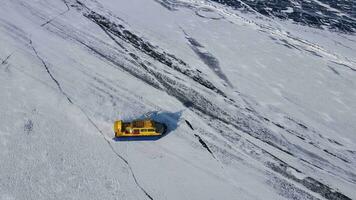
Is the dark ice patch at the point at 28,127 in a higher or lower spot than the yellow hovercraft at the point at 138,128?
lower

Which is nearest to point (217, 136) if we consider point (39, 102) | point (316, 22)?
point (39, 102)

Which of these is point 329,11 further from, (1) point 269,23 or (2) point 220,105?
(2) point 220,105

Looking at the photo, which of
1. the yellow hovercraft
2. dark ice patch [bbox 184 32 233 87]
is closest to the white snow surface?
dark ice patch [bbox 184 32 233 87]

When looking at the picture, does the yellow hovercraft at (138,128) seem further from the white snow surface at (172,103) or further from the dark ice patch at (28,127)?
the dark ice patch at (28,127)

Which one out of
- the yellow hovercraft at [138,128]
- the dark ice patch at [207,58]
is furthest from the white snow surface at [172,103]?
the yellow hovercraft at [138,128]

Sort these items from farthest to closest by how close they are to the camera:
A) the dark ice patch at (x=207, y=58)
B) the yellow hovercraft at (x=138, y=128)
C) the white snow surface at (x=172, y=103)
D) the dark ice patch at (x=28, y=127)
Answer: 1. the dark ice patch at (x=207, y=58)
2. the dark ice patch at (x=28, y=127)
3. the yellow hovercraft at (x=138, y=128)
4. the white snow surface at (x=172, y=103)

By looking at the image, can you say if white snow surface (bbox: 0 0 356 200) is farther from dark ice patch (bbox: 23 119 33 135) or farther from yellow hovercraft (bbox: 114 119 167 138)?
yellow hovercraft (bbox: 114 119 167 138)
